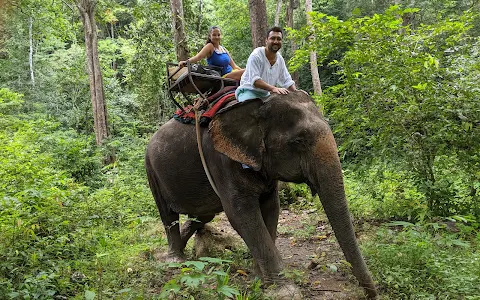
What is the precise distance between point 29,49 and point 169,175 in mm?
26066

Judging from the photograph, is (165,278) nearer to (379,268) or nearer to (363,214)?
(379,268)

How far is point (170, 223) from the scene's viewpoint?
6.07 m

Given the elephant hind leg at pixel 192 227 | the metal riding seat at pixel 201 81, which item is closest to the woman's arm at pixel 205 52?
the metal riding seat at pixel 201 81

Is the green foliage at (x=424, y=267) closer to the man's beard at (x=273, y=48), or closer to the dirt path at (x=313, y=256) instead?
the dirt path at (x=313, y=256)

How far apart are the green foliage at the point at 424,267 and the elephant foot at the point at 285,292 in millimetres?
770

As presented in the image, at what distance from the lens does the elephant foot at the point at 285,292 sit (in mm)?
3857

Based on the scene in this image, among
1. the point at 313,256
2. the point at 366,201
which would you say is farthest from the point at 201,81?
the point at 366,201

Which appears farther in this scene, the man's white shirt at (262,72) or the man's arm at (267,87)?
the man's white shirt at (262,72)

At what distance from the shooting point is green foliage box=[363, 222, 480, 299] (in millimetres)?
3707

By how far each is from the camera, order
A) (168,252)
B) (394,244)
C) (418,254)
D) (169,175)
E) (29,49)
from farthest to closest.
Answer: (29,49) < (168,252) < (169,175) < (394,244) < (418,254)

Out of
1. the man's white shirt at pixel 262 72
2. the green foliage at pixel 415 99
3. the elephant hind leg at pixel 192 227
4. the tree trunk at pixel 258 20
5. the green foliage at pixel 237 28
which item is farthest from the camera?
the green foliage at pixel 237 28

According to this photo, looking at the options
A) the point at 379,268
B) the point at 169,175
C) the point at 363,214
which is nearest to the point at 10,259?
the point at 169,175

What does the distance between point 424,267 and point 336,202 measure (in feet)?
4.25

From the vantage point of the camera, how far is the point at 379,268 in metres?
4.12
